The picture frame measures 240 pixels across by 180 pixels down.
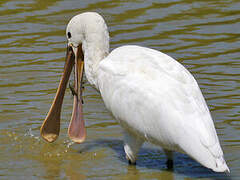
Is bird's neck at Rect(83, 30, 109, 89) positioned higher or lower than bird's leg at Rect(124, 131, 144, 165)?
higher

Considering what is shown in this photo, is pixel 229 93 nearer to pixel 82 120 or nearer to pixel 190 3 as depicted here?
pixel 82 120

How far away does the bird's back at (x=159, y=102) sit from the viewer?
899cm

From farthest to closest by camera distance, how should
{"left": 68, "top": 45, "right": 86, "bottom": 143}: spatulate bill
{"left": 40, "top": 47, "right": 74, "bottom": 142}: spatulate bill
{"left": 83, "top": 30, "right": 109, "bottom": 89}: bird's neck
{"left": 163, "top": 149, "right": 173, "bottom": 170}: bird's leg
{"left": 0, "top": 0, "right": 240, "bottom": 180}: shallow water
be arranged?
1. {"left": 40, "top": 47, "right": 74, "bottom": 142}: spatulate bill
2. {"left": 68, "top": 45, "right": 86, "bottom": 143}: spatulate bill
3. {"left": 83, "top": 30, "right": 109, "bottom": 89}: bird's neck
4. {"left": 0, "top": 0, "right": 240, "bottom": 180}: shallow water
5. {"left": 163, "top": 149, "right": 173, "bottom": 170}: bird's leg

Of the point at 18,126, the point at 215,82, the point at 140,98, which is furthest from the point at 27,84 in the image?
the point at 140,98

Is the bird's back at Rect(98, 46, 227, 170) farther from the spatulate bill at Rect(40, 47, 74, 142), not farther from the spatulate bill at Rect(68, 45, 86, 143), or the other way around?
the spatulate bill at Rect(40, 47, 74, 142)

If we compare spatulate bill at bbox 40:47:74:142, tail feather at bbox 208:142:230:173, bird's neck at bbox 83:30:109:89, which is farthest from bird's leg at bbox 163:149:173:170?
spatulate bill at bbox 40:47:74:142

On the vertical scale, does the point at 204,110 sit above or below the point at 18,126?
above

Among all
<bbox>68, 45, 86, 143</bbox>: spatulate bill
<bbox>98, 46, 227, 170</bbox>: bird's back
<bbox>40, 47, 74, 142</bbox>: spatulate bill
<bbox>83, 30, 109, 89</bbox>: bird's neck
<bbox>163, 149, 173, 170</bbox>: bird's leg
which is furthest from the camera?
<bbox>40, 47, 74, 142</bbox>: spatulate bill

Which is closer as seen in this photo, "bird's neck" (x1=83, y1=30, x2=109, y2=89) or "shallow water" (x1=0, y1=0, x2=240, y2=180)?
"shallow water" (x1=0, y1=0, x2=240, y2=180)

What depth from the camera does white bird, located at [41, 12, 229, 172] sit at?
355 inches

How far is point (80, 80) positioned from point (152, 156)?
1406mm

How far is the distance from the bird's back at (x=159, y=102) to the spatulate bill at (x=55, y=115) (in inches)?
42.8

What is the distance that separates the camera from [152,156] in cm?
1058

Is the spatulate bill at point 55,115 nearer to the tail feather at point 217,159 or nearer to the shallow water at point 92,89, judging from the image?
the shallow water at point 92,89
